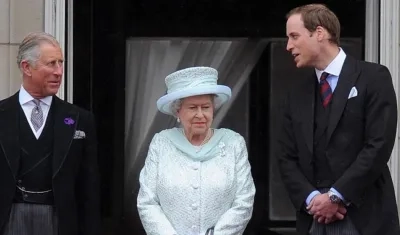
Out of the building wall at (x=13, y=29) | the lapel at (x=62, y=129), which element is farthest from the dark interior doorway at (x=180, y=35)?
the lapel at (x=62, y=129)

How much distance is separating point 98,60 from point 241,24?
3.66 feet

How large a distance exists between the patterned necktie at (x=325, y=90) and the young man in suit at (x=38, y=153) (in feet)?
4.02

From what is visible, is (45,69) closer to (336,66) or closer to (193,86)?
(193,86)

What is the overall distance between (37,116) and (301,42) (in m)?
1.36

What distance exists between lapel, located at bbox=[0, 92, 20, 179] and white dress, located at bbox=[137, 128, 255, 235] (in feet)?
2.14

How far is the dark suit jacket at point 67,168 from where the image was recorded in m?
4.83

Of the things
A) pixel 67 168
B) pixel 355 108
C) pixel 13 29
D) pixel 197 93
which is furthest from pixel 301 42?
pixel 13 29

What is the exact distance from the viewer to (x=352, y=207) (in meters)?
4.78

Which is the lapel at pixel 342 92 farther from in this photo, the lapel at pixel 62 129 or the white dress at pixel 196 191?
the lapel at pixel 62 129

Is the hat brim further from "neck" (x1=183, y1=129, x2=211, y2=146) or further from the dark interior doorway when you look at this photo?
the dark interior doorway

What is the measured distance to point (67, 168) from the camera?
4891 millimetres

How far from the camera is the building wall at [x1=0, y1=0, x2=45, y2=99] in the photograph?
20.2 ft

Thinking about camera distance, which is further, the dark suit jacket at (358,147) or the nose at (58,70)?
the nose at (58,70)

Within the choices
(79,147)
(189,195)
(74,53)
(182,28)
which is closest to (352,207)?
(189,195)
